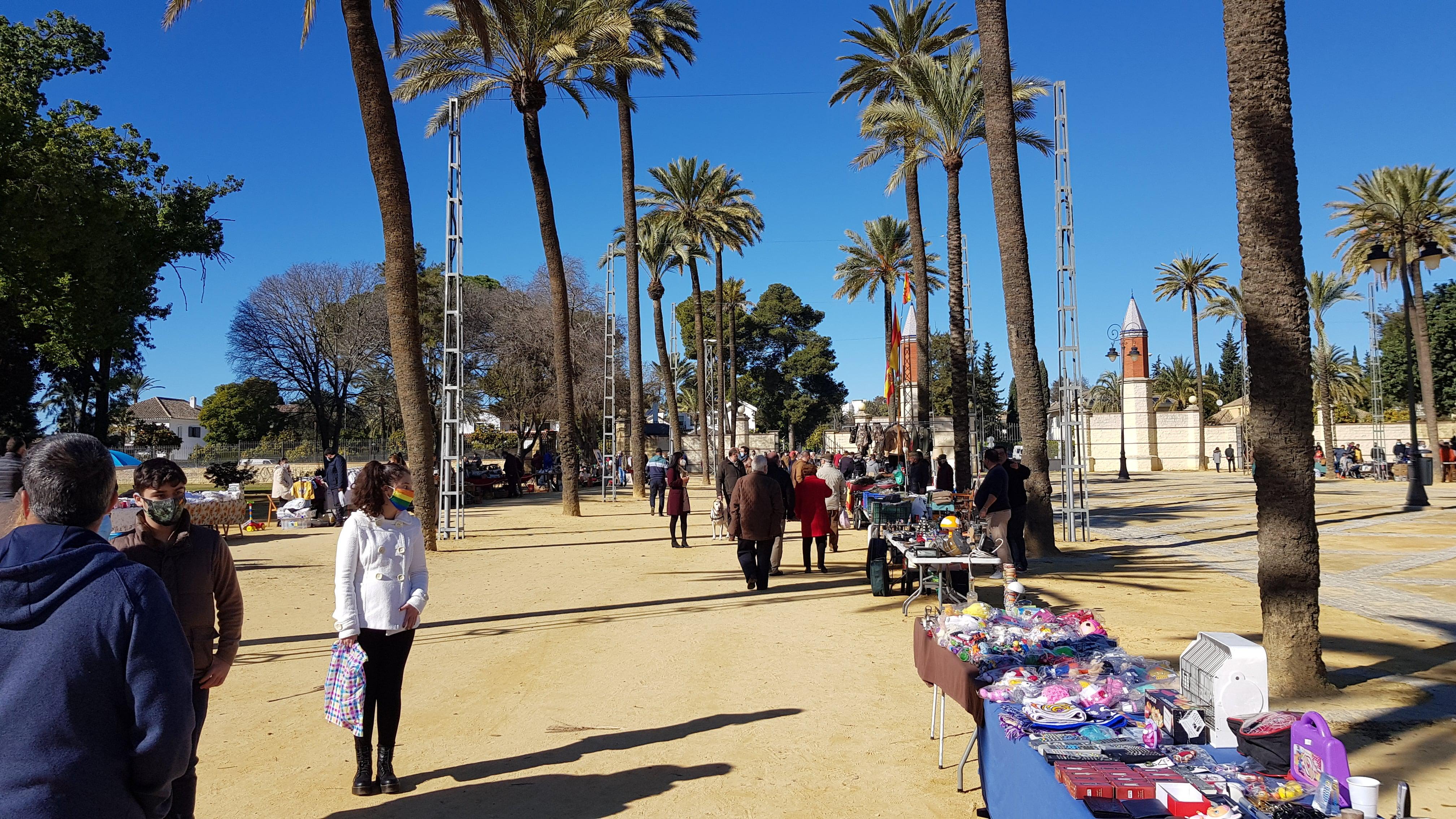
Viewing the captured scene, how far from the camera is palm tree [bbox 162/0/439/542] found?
1395 centimetres

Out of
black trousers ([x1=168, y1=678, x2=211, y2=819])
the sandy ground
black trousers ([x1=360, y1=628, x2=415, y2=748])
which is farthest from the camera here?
the sandy ground

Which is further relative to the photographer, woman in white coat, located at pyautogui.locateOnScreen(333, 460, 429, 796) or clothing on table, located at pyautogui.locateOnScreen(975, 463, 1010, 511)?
clothing on table, located at pyautogui.locateOnScreen(975, 463, 1010, 511)

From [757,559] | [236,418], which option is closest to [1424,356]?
[757,559]

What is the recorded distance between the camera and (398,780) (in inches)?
201

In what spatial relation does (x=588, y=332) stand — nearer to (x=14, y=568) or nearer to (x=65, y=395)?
(x=65, y=395)

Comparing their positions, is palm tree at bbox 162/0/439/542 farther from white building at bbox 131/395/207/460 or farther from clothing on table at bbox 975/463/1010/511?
white building at bbox 131/395/207/460

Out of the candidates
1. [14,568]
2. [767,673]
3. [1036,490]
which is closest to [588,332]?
[1036,490]

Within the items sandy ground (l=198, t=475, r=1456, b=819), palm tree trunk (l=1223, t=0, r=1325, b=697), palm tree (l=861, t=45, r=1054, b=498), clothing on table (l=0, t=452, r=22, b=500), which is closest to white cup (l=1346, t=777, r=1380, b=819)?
sandy ground (l=198, t=475, r=1456, b=819)

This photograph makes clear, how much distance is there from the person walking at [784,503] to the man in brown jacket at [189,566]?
28.7 feet

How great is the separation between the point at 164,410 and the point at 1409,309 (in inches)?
3706

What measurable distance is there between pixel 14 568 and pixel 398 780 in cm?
349

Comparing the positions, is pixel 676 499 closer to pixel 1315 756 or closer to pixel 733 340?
pixel 1315 756

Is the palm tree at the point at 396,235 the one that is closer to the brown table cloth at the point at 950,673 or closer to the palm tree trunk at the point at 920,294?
the brown table cloth at the point at 950,673

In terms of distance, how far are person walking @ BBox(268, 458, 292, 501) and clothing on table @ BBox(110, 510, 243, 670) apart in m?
19.3
